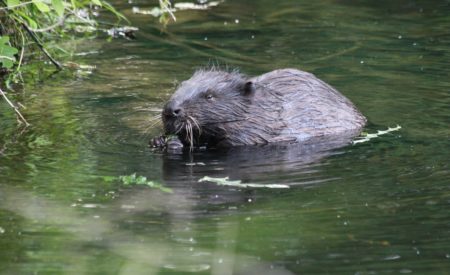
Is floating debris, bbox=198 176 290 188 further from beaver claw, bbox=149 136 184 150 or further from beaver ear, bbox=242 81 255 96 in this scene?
beaver ear, bbox=242 81 255 96

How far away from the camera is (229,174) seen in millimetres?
7188

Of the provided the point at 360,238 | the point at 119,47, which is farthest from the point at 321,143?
the point at 119,47

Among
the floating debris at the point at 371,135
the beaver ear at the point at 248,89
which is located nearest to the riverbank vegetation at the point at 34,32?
the beaver ear at the point at 248,89

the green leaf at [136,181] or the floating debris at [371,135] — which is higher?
the green leaf at [136,181]

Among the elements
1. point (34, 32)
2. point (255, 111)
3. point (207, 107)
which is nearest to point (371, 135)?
point (255, 111)

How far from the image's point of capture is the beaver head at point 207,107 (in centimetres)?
799

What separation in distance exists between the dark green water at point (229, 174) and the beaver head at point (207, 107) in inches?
9.1

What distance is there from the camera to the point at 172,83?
10250mm

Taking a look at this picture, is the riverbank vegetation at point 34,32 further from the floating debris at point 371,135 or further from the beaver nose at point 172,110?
the floating debris at point 371,135

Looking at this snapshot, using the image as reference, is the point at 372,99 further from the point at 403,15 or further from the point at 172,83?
the point at 403,15

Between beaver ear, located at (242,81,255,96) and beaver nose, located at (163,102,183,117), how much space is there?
2.19 feet

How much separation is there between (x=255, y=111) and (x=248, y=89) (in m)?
0.18

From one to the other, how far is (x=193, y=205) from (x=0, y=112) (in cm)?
331

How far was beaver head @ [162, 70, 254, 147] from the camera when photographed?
315 inches
